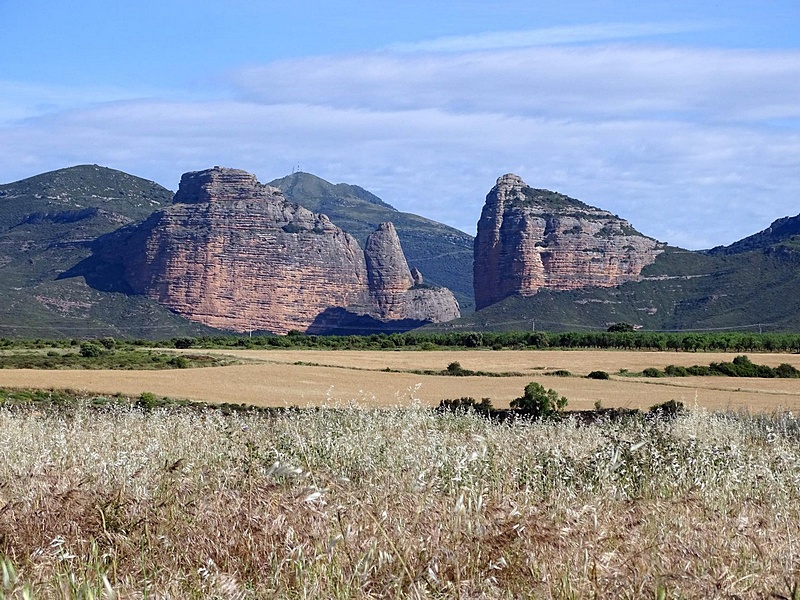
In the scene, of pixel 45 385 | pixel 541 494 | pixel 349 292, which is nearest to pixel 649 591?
pixel 541 494

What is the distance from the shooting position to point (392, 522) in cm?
650

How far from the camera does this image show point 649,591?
527 centimetres

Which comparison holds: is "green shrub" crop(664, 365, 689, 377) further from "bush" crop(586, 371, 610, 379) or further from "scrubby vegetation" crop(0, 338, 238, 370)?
"scrubby vegetation" crop(0, 338, 238, 370)

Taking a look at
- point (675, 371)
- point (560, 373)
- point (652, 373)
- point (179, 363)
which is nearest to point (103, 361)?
point (179, 363)

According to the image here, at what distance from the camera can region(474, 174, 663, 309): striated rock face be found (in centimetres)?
17188

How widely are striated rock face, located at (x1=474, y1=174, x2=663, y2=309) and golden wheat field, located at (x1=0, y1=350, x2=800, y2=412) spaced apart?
9587 centimetres

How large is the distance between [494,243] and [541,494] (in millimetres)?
178999

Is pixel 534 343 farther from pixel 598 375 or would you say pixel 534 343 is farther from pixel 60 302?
pixel 60 302

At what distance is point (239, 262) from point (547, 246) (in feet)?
181

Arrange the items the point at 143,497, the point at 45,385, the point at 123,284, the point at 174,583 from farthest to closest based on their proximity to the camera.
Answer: the point at 123,284 → the point at 45,385 → the point at 143,497 → the point at 174,583

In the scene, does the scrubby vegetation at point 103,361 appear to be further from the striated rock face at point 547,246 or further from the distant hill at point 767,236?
the distant hill at point 767,236

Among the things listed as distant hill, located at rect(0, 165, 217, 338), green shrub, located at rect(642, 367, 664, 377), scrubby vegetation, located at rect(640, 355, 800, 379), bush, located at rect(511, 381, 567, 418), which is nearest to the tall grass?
bush, located at rect(511, 381, 567, 418)

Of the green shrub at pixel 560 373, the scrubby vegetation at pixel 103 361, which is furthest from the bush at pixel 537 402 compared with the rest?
the scrubby vegetation at pixel 103 361

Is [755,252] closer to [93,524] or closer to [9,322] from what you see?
[9,322]
